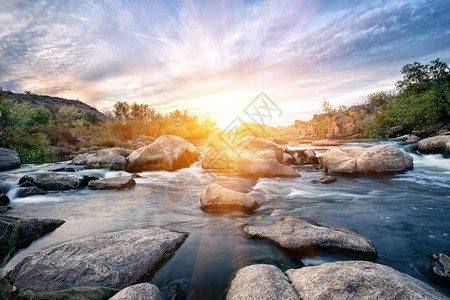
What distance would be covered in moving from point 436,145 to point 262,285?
16605mm

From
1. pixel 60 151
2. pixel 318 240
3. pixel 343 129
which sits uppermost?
pixel 343 129

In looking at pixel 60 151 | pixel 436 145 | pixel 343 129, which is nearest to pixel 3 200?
pixel 60 151

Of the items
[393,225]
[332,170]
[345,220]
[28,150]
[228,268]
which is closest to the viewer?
[228,268]

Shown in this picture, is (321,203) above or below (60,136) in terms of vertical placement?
below

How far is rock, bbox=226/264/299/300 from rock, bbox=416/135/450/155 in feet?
51.7

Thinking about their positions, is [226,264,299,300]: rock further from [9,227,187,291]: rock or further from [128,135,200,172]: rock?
[128,135,200,172]: rock

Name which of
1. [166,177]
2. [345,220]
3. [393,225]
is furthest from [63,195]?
→ [393,225]

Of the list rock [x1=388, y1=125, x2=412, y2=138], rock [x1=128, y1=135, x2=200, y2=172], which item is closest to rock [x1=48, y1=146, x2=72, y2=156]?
rock [x1=128, y1=135, x2=200, y2=172]

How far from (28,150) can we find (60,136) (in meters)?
6.77

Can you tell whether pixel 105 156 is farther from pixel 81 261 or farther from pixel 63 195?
pixel 81 261

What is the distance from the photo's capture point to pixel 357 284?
2129 millimetres

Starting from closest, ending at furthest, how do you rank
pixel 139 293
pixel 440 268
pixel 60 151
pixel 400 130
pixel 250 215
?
pixel 139 293, pixel 440 268, pixel 250 215, pixel 60 151, pixel 400 130

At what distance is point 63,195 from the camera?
294 inches

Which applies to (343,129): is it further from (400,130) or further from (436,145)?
(436,145)
